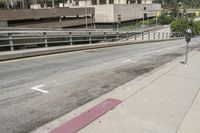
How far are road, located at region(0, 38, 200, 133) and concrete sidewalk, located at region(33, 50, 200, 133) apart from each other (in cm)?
43

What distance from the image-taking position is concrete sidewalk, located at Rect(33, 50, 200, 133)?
5000 millimetres

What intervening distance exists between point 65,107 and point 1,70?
4495mm

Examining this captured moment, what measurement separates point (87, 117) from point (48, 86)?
2569 millimetres

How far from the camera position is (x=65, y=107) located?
609 cm

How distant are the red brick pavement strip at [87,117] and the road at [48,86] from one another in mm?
481

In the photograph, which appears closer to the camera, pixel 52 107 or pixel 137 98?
pixel 52 107

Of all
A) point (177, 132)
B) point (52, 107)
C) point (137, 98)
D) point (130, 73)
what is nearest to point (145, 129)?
point (177, 132)

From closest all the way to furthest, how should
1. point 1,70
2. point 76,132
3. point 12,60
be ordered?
point 76,132 → point 1,70 → point 12,60

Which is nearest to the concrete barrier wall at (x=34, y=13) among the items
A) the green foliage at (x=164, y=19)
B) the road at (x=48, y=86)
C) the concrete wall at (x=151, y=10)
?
the road at (x=48, y=86)

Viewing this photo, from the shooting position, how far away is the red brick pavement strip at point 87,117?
4883mm

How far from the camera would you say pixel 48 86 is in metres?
7.66

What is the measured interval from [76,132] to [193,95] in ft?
12.0

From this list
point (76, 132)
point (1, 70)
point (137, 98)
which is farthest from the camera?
point (1, 70)

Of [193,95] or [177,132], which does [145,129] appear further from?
[193,95]
